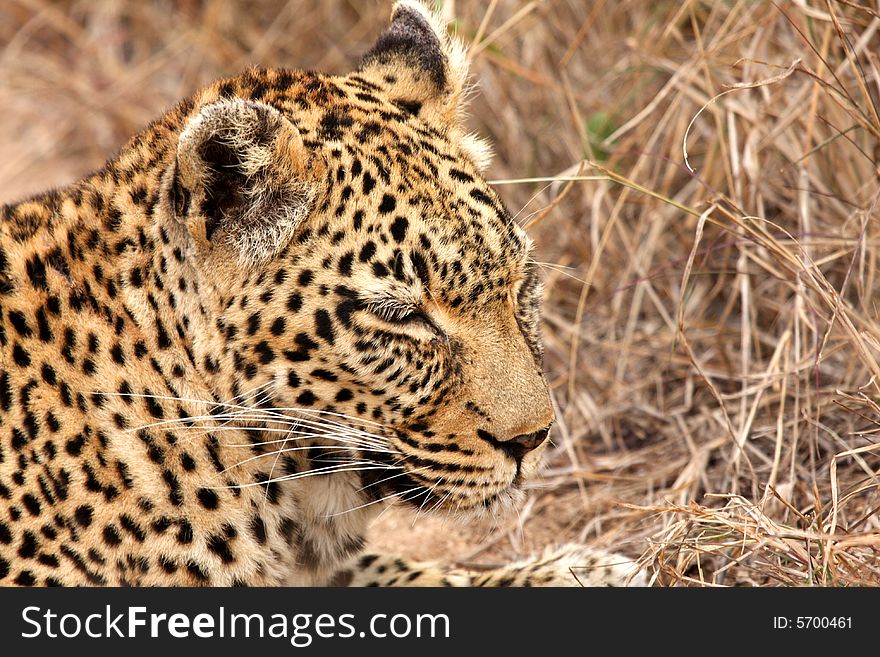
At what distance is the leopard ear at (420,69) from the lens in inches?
174

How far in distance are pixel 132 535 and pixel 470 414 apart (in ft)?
3.90

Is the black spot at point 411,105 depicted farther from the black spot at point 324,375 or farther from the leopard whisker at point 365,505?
the leopard whisker at point 365,505

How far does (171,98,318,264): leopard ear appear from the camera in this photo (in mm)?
3514

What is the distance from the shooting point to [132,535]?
376cm

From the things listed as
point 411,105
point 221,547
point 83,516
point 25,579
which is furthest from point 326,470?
point 411,105

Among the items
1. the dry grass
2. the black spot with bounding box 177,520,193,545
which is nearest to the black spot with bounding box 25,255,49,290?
the black spot with bounding box 177,520,193,545

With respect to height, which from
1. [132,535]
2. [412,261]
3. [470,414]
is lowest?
[132,535]

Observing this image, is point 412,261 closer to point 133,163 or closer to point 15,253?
point 133,163

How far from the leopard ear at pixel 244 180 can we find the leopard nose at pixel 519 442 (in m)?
0.97

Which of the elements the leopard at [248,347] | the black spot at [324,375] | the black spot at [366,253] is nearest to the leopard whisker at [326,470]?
the leopard at [248,347]

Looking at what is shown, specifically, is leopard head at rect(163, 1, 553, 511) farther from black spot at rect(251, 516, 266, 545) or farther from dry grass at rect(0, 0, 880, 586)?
dry grass at rect(0, 0, 880, 586)

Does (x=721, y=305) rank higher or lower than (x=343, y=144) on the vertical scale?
higher
